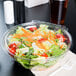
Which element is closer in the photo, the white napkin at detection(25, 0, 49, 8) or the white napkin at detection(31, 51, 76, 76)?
the white napkin at detection(31, 51, 76, 76)

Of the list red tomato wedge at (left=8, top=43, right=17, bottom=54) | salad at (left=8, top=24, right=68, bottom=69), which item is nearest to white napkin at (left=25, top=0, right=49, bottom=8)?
salad at (left=8, top=24, right=68, bottom=69)

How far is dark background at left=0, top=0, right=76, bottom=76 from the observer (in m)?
0.71

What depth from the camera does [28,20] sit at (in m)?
1.06

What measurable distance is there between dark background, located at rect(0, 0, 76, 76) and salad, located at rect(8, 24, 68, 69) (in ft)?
0.20

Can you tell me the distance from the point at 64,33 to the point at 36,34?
0.12m


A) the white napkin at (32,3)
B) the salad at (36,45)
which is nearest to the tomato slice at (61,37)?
the salad at (36,45)

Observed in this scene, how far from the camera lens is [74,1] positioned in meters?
1.22

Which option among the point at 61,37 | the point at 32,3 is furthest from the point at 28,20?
the point at 61,37

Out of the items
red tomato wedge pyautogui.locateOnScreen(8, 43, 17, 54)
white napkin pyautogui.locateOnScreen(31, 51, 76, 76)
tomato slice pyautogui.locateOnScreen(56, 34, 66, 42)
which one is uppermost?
tomato slice pyautogui.locateOnScreen(56, 34, 66, 42)

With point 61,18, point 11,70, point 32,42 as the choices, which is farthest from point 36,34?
point 61,18

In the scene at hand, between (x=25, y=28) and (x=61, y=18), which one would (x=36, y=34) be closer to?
(x=25, y=28)

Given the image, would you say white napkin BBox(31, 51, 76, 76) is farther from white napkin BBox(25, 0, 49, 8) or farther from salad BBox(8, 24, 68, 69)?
white napkin BBox(25, 0, 49, 8)

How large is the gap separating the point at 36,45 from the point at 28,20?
39cm

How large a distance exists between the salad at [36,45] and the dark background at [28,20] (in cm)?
6
